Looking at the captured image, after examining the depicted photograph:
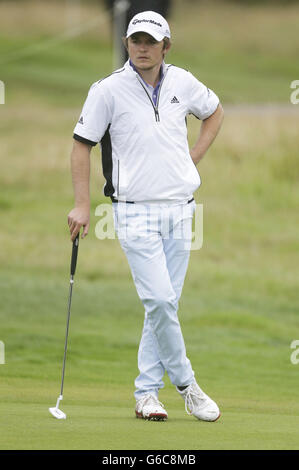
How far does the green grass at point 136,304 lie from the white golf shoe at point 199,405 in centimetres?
12

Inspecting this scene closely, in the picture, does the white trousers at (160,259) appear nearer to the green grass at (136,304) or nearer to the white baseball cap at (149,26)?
the green grass at (136,304)

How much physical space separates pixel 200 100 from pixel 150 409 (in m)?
1.71

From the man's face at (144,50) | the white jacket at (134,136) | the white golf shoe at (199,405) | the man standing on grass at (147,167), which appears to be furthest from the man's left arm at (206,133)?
the white golf shoe at (199,405)

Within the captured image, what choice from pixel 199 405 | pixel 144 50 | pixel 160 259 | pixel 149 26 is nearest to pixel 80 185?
pixel 160 259

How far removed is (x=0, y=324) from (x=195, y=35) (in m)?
39.8

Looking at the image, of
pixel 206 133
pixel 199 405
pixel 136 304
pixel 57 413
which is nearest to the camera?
pixel 57 413

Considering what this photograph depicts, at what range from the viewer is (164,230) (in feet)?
21.5

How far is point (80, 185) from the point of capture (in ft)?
21.4

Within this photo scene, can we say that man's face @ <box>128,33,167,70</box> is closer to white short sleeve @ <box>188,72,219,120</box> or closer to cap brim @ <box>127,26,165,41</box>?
cap brim @ <box>127,26,165,41</box>

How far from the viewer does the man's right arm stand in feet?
21.3

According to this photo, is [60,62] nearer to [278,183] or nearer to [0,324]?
[278,183]

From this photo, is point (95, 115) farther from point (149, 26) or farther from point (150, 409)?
point (150, 409)
